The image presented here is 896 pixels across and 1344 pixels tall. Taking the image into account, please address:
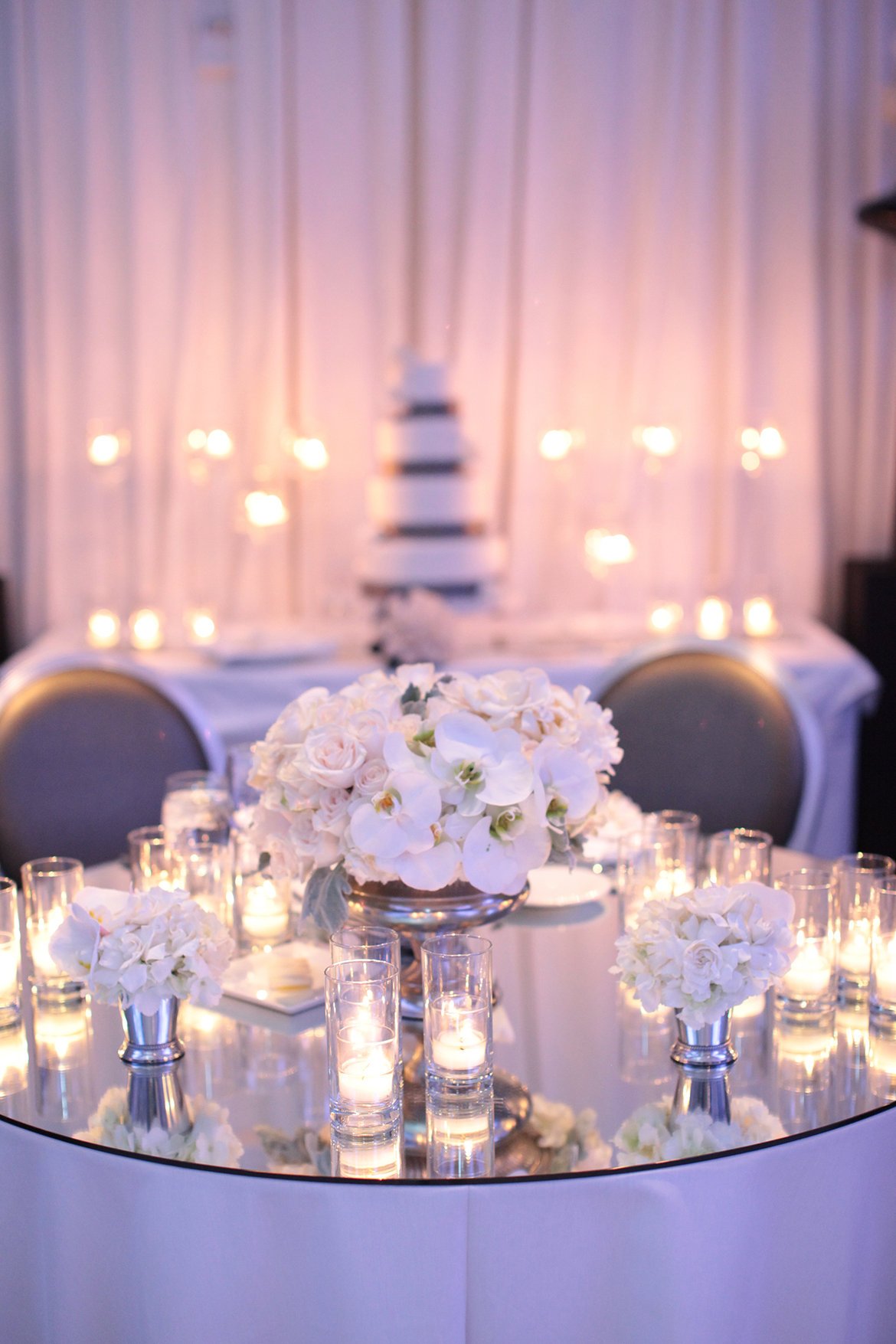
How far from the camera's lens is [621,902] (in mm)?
1525

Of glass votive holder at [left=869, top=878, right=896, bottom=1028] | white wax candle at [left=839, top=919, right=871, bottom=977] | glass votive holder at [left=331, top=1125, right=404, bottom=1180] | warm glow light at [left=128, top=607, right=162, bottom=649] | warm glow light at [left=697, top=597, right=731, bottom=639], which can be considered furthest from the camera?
warm glow light at [left=697, top=597, right=731, bottom=639]

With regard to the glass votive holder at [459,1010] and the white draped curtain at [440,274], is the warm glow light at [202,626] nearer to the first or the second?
the white draped curtain at [440,274]

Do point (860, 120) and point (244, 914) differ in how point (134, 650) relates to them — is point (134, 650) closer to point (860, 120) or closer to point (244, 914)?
point (244, 914)

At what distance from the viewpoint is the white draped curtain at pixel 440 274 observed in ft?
11.3

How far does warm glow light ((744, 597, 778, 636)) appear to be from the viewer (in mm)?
A: 3305

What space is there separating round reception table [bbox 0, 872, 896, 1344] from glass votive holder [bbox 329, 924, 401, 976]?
0.40ft

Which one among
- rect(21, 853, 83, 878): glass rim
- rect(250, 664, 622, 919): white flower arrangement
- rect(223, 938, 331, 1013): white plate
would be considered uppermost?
rect(250, 664, 622, 919): white flower arrangement

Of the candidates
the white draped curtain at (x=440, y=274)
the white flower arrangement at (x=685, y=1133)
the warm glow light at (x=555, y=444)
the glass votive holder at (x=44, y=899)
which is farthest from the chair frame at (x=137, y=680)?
the warm glow light at (x=555, y=444)

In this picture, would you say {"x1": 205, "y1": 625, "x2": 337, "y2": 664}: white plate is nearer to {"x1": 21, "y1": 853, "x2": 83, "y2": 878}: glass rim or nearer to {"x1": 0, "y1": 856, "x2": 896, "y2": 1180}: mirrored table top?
{"x1": 21, "y1": 853, "x2": 83, "y2": 878}: glass rim

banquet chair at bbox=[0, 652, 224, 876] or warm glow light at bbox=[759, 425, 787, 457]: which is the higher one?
warm glow light at bbox=[759, 425, 787, 457]

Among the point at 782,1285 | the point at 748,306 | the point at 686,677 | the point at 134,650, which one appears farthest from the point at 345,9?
the point at 782,1285

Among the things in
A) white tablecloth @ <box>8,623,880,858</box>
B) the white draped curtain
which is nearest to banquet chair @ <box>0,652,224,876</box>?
white tablecloth @ <box>8,623,880,858</box>

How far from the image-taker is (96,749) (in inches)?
82.2

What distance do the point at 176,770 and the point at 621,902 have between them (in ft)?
2.67
